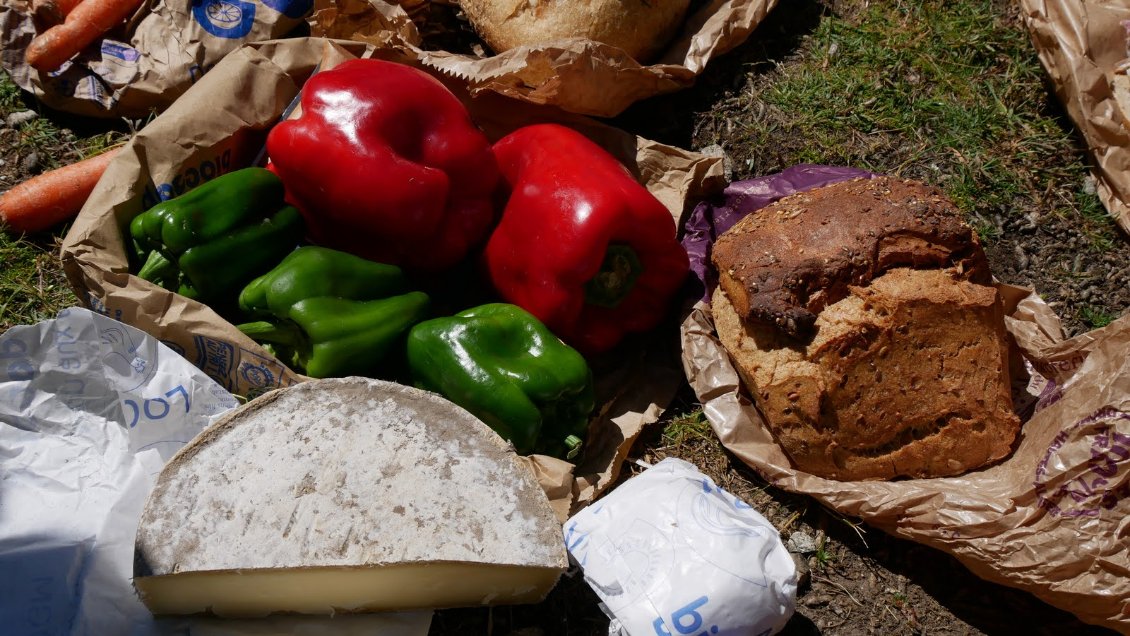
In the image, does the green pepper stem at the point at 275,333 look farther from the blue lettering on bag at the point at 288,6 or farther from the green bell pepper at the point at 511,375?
the blue lettering on bag at the point at 288,6

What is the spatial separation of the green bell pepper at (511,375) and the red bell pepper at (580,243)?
0.14m

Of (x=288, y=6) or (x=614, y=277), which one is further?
(x=288, y=6)

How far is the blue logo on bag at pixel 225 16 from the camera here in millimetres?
3199

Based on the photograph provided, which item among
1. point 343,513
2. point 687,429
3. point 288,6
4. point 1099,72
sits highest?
point 288,6

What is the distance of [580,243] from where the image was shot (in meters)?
2.59

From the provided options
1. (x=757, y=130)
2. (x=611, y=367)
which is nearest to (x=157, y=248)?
(x=611, y=367)

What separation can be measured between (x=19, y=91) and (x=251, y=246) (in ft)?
4.97

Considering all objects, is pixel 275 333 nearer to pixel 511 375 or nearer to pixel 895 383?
pixel 511 375

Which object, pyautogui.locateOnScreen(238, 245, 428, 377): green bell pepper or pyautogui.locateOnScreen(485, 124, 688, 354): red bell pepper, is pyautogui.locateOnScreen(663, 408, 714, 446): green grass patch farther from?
pyautogui.locateOnScreen(238, 245, 428, 377): green bell pepper

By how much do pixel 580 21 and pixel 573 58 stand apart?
8.7 inches

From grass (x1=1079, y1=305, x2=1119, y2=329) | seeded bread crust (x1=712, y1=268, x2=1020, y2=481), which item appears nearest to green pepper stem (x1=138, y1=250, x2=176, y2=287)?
seeded bread crust (x1=712, y1=268, x2=1020, y2=481)

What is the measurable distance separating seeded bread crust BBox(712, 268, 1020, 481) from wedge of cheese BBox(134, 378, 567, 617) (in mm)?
755

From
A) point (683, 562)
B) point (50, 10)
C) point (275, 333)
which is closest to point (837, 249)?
point (683, 562)

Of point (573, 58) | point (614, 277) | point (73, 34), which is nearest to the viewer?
point (614, 277)
